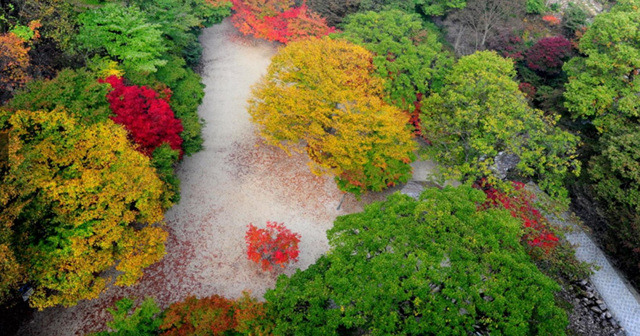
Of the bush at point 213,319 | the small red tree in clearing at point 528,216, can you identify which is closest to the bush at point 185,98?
the bush at point 213,319

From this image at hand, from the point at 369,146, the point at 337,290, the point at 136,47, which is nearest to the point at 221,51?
the point at 136,47

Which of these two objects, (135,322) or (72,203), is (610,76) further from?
(72,203)

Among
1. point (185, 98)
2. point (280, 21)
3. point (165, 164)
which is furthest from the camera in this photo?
point (280, 21)

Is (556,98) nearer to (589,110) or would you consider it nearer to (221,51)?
(589,110)

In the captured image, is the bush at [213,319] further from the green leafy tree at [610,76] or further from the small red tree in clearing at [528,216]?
the green leafy tree at [610,76]

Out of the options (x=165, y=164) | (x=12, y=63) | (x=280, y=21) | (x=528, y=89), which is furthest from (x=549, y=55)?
(x=12, y=63)

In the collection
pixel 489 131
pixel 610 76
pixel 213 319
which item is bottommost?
pixel 213 319

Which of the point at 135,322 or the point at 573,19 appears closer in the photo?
the point at 135,322
